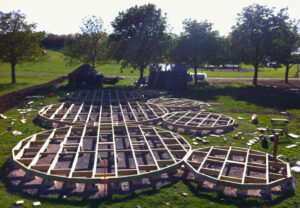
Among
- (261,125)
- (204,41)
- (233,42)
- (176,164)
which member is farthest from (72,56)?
(176,164)

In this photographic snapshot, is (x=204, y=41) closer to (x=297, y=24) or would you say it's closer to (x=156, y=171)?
(x=297, y=24)

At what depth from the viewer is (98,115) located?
60.4 feet

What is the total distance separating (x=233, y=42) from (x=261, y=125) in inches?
880

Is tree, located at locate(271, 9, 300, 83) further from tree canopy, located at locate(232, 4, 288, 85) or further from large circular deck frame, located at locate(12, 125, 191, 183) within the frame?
large circular deck frame, located at locate(12, 125, 191, 183)

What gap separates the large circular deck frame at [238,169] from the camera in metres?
8.07

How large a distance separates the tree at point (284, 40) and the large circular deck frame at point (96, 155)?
26.0m

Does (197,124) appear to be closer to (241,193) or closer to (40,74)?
(241,193)

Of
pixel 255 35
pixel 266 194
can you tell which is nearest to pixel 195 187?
pixel 266 194

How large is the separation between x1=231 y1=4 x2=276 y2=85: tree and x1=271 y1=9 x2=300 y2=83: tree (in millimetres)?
728

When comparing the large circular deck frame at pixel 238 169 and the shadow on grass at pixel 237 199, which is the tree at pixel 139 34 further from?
the shadow on grass at pixel 237 199

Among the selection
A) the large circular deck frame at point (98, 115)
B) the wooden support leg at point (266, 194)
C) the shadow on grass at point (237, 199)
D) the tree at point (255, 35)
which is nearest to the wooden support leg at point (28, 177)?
the shadow on grass at point (237, 199)

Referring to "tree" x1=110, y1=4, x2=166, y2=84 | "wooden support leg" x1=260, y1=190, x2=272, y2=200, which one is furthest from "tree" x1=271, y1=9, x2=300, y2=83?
"wooden support leg" x1=260, y1=190, x2=272, y2=200

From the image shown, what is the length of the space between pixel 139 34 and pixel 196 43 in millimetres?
7711

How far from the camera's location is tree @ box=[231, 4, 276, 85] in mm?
33125
